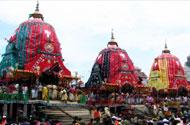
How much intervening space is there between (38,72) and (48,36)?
477cm

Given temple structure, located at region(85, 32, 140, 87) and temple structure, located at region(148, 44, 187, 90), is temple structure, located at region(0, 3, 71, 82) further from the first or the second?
temple structure, located at region(148, 44, 187, 90)

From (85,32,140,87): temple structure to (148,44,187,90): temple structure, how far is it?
6.96 m

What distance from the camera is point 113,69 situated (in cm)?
4091

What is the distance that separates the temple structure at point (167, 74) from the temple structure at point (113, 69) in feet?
22.8

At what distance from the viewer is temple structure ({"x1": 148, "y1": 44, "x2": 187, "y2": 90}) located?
48.4 m

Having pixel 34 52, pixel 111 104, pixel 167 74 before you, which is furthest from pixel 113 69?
pixel 34 52

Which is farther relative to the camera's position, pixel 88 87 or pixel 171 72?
pixel 171 72

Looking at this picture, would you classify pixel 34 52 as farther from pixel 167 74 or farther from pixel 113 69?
pixel 167 74

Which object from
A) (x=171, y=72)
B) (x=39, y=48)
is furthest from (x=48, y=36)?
(x=171, y=72)

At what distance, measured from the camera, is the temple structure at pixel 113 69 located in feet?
132

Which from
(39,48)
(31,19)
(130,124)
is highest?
(31,19)

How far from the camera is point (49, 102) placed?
927 inches

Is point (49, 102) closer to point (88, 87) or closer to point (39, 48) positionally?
point (39, 48)

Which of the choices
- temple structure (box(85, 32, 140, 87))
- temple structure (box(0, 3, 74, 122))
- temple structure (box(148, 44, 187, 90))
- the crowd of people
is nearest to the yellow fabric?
temple structure (box(148, 44, 187, 90))
